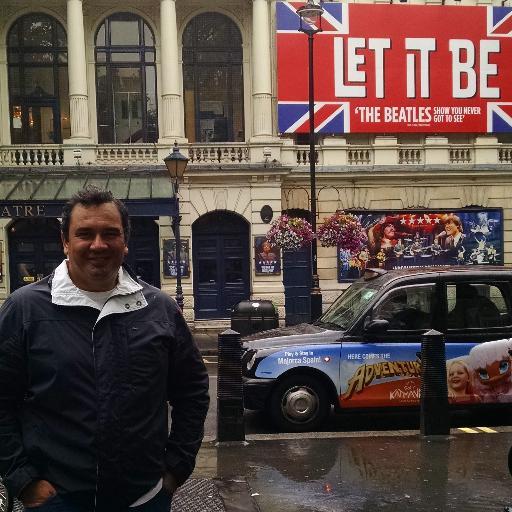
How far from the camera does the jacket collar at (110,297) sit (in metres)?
2.66

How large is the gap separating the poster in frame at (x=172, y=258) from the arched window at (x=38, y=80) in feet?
19.7

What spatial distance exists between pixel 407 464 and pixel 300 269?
1738 cm

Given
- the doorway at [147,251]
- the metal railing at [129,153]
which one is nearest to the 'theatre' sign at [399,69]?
the metal railing at [129,153]

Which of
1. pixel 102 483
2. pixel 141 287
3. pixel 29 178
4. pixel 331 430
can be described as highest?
pixel 29 178

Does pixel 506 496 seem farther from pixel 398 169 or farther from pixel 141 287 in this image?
pixel 398 169

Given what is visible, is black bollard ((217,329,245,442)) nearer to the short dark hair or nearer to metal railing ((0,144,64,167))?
the short dark hair

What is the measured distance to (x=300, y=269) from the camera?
2320cm

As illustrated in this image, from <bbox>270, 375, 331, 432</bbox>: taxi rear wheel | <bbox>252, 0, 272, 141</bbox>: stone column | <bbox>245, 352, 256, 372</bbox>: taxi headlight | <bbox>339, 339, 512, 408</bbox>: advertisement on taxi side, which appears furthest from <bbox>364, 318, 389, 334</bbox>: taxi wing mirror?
<bbox>252, 0, 272, 141</bbox>: stone column

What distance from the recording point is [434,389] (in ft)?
22.1

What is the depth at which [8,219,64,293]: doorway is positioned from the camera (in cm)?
2253

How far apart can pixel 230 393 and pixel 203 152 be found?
1679cm

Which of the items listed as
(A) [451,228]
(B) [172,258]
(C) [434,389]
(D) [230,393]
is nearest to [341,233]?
(B) [172,258]

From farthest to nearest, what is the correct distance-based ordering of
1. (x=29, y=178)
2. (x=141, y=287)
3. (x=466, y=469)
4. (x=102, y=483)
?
(x=29, y=178), (x=466, y=469), (x=141, y=287), (x=102, y=483)

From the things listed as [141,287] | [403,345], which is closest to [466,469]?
Answer: [403,345]
